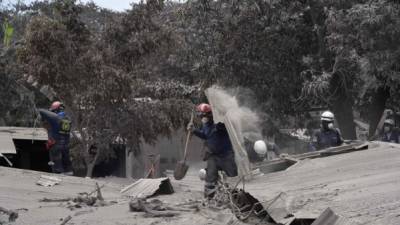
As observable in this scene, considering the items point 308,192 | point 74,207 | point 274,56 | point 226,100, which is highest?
point 274,56

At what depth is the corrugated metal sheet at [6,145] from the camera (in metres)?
10.1

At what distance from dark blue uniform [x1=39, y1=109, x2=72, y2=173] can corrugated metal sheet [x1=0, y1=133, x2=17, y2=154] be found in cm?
90

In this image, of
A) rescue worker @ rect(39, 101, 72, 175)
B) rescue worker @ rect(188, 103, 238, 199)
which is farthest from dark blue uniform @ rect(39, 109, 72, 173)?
rescue worker @ rect(188, 103, 238, 199)

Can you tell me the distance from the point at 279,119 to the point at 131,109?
4.21 metres

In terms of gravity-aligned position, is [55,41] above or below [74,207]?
above

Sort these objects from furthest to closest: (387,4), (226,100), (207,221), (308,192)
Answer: (387,4) < (226,100) < (207,221) < (308,192)

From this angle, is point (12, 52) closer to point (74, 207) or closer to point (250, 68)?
point (250, 68)

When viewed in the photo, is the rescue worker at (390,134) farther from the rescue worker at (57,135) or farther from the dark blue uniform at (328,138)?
the rescue worker at (57,135)

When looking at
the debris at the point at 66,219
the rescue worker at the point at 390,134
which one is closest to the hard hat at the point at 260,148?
the debris at the point at 66,219

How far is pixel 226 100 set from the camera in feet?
24.7

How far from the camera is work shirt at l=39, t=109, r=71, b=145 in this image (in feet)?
30.8

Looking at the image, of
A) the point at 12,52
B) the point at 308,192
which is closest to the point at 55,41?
the point at 12,52

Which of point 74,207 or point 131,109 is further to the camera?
point 131,109

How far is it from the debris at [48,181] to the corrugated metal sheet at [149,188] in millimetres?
962
